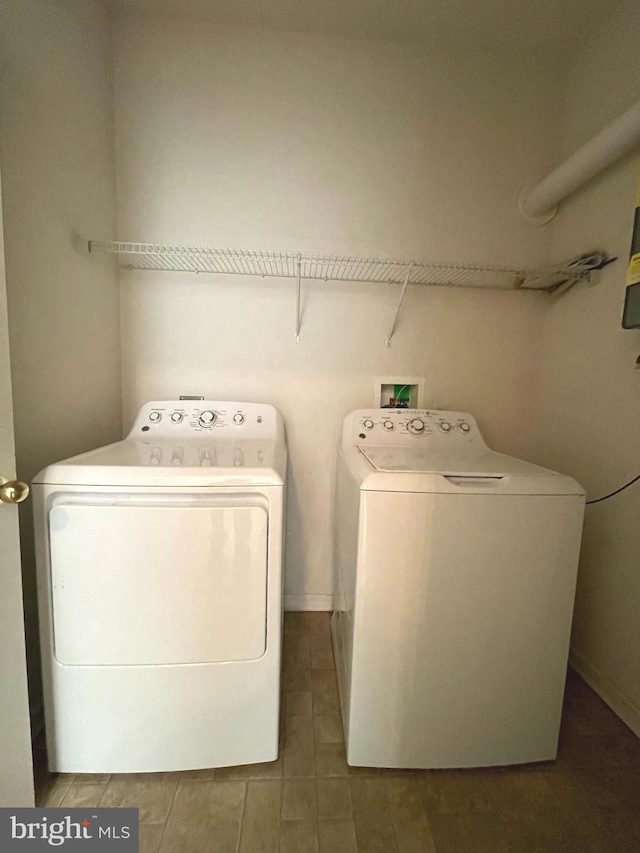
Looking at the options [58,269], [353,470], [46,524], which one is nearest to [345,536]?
[353,470]

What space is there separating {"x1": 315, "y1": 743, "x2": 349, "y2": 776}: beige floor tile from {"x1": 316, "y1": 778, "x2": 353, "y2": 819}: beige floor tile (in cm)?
2

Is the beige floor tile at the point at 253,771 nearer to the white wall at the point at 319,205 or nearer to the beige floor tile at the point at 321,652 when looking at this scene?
the beige floor tile at the point at 321,652

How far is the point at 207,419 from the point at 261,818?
1223 millimetres

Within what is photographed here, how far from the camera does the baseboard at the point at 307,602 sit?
1753 mm

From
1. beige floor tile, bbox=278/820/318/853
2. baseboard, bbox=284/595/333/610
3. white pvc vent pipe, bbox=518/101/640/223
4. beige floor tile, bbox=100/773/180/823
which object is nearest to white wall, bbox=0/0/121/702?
beige floor tile, bbox=100/773/180/823

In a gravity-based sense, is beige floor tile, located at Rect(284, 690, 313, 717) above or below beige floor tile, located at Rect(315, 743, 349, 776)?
below

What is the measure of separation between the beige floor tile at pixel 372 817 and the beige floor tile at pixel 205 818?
315 millimetres

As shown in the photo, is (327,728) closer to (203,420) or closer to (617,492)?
(203,420)

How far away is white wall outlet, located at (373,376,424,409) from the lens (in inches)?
65.6

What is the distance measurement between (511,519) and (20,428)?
143 centimetres

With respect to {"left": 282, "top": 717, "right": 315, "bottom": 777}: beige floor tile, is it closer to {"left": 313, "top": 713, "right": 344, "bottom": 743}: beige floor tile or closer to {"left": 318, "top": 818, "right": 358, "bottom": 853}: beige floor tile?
{"left": 313, "top": 713, "right": 344, "bottom": 743}: beige floor tile

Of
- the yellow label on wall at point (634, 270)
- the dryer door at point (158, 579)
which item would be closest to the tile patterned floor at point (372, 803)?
the dryer door at point (158, 579)

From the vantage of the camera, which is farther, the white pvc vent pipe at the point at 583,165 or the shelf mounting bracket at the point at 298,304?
the shelf mounting bracket at the point at 298,304

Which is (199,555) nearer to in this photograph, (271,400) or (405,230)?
(271,400)
